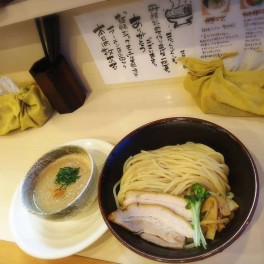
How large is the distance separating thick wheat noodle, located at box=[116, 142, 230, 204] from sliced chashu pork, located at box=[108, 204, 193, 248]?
0.25 feet

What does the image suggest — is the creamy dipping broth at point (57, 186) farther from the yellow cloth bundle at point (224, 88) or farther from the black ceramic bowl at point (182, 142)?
the yellow cloth bundle at point (224, 88)

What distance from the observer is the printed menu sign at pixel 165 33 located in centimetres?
90

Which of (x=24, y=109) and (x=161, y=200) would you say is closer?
(x=161, y=200)

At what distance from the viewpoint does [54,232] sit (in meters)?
0.88

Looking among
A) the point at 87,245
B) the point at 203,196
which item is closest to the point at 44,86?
the point at 87,245

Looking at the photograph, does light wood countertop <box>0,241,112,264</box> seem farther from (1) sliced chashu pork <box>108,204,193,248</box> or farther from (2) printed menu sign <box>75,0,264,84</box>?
(2) printed menu sign <box>75,0,264,84</box>

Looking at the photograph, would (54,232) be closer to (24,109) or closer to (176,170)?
(176,170)

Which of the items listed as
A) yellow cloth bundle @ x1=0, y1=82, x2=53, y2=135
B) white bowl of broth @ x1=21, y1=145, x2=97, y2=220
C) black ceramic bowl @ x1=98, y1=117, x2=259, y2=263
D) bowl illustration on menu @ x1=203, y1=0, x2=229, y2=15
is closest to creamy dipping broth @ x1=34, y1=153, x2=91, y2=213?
white bowl of broth @ x1=21, y1=145, x2=97, y2=220

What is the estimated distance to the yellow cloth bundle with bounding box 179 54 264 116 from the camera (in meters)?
0.91

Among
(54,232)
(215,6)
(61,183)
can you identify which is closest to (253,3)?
(215,6)

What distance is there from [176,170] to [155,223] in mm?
170

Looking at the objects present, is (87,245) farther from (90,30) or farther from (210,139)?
(90,30)

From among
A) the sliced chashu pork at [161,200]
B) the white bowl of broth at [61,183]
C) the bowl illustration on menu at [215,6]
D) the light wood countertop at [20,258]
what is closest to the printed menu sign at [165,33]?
the bowl illustration on menu at [215,6]

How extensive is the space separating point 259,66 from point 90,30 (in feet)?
2.07
